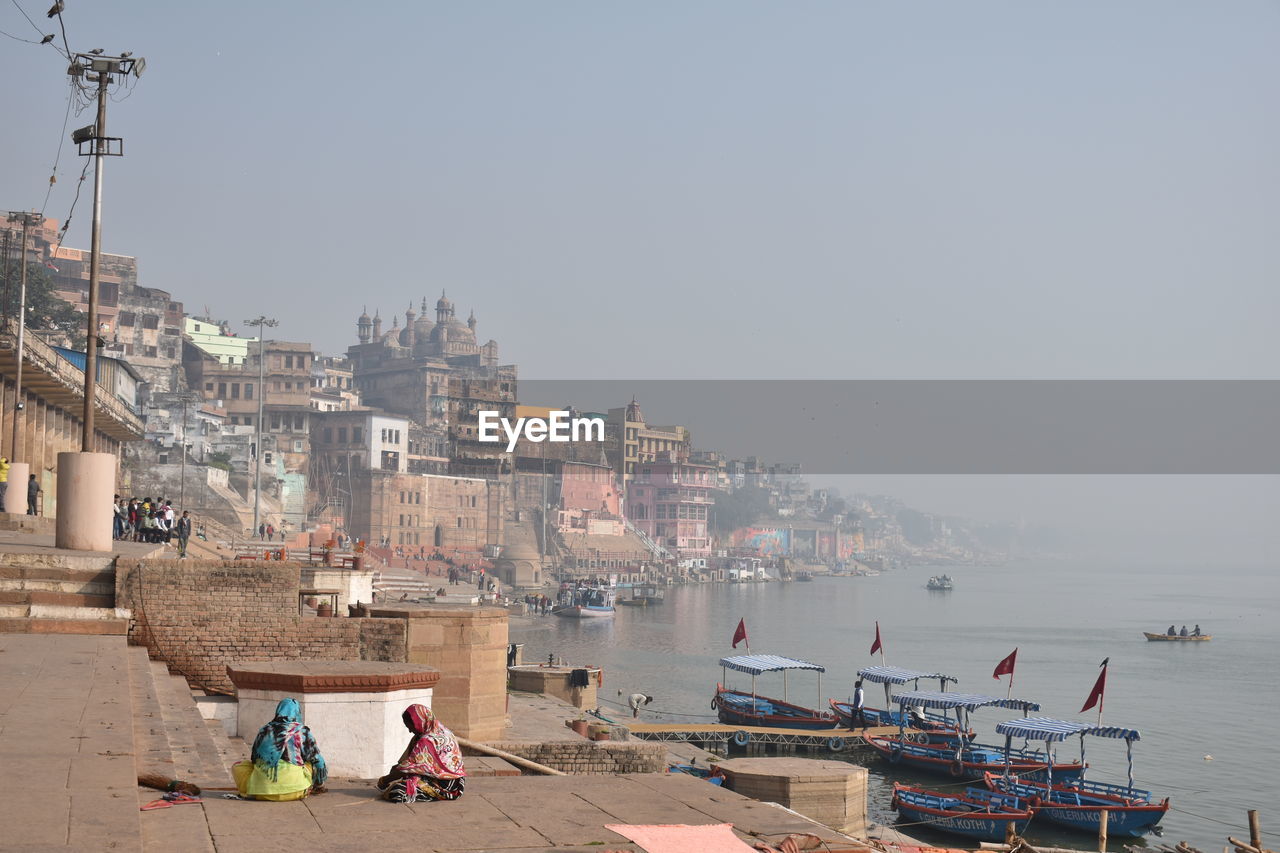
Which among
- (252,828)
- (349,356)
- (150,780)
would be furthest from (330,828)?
(349,356)

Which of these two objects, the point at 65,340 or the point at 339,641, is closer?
the point at 339,641

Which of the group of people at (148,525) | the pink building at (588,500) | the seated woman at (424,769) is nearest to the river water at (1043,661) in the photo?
the pink building at (588,500)

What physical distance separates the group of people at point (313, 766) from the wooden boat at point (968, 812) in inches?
675

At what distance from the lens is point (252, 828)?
5395 mm

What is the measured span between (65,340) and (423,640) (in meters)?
52.0

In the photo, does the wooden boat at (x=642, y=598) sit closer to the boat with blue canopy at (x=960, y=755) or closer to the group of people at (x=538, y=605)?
the group of people at (x=538, y=605)

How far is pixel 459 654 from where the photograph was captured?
557 inches

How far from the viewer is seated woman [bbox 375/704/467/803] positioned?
6086 millimetres

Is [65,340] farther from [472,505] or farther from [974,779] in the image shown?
[974,779]

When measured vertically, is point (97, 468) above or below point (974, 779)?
above

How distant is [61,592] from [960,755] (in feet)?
70.3

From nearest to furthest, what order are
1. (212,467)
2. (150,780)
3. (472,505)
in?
(150,780), (212,467), (472,505)

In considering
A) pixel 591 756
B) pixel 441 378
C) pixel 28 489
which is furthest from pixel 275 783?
pixel 441 378

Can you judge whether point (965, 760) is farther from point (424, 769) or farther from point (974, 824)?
point (424, 769)
